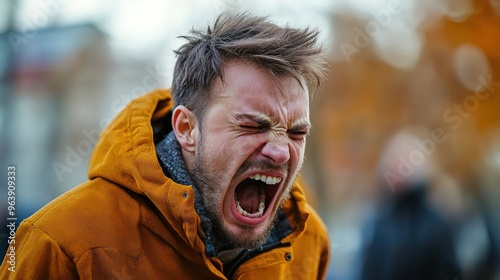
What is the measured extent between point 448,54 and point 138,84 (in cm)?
341

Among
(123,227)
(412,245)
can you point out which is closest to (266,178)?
(123,227)

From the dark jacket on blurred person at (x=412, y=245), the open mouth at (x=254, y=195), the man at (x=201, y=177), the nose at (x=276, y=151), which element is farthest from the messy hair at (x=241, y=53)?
the dark jacket on blurred person at (x=412, y=245)

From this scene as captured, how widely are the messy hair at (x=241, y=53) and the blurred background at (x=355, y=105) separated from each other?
2.76 meters

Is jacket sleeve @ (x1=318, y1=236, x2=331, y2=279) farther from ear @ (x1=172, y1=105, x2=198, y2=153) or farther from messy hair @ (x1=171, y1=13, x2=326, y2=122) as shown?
ear @ (x1=172, y1=105, x2=198, y2=153)

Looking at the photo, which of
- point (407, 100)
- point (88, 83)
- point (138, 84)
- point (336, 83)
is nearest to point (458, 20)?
point (407, 100)

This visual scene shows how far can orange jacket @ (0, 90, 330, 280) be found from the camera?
2221 millimetres

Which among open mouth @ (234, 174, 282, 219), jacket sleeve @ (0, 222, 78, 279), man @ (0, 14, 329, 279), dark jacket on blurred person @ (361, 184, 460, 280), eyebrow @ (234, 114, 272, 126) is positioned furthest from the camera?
dark jacket on blurred person @ (361, 184, 460, 280)

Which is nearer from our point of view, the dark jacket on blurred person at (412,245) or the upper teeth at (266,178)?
the upper teeth at (266,178)

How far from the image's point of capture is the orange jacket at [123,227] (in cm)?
222

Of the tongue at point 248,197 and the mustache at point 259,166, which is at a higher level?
the mustache at point 259,166

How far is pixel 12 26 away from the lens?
5344 millimetres

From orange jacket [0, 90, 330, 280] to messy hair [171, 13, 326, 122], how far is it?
0.83 feet

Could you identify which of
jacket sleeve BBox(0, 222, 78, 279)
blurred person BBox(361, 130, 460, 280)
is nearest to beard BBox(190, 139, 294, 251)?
jacket sleeve BBox(0, 222, 78, 279)

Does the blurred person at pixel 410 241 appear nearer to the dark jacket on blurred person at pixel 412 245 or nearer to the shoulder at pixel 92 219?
the dark jacket on blurred person at pixel 412 245
